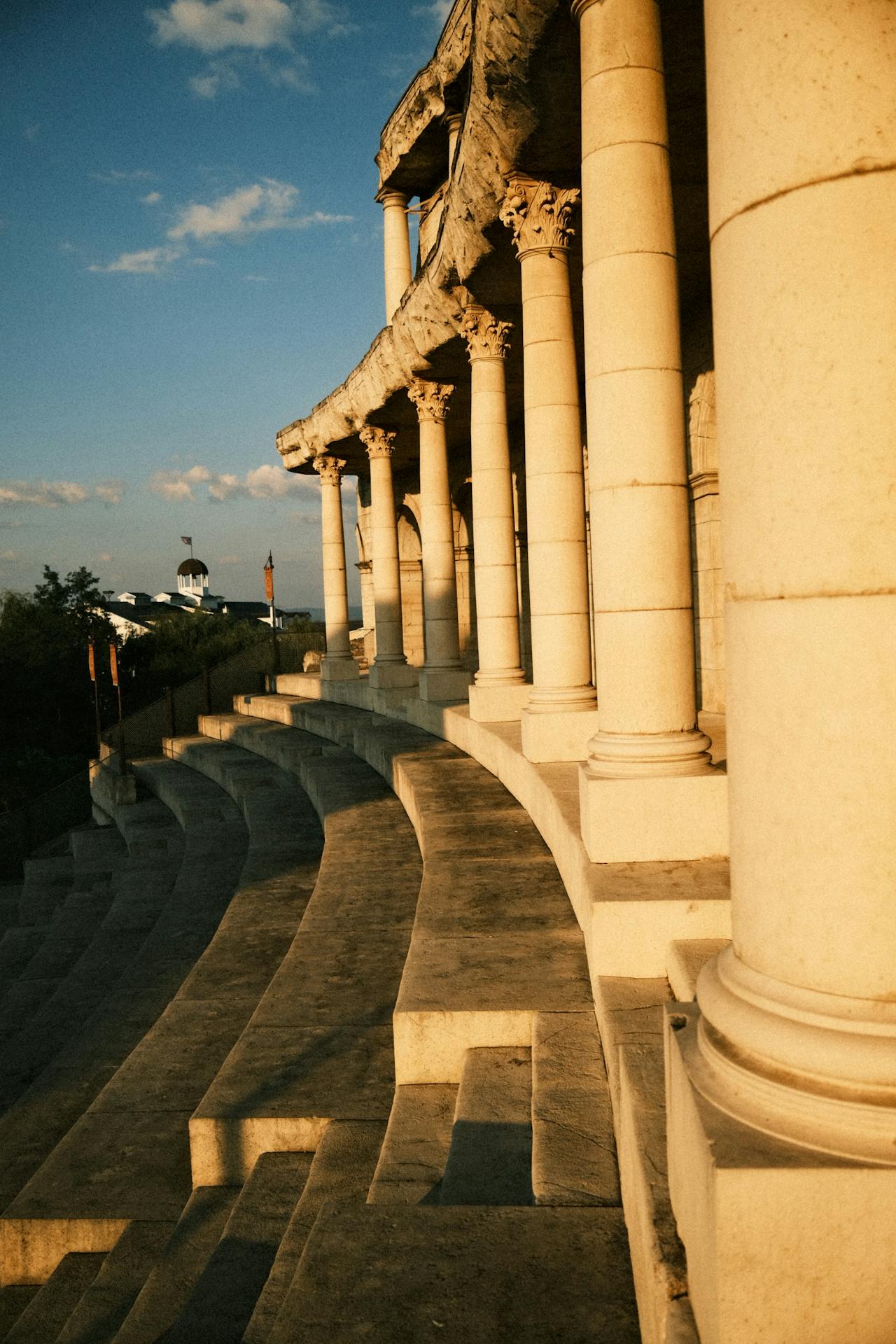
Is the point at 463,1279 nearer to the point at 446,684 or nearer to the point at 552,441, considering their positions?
the point at 552,441

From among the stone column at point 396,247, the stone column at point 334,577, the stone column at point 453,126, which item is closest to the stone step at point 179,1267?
the stone column at point 453,126

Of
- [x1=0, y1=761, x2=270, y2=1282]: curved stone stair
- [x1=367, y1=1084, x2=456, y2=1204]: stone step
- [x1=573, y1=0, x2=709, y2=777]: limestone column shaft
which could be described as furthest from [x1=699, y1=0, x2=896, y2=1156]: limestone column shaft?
[x1=0, y1=761, x2=270, y2=1282]: curved stone stair

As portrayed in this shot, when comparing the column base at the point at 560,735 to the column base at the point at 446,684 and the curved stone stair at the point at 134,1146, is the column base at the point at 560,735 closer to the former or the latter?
the curved stone stair at the point at 134,1146

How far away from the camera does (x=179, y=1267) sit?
6.14 meters

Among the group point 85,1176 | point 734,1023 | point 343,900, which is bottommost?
point 85,1176

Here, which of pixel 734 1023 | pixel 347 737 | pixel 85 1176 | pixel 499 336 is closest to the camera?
pixel 734 1023

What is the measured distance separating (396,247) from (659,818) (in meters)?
27.9

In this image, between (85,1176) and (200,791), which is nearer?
(85,1176)

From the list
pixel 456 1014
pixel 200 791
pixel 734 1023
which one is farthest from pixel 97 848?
pixel 734 1023

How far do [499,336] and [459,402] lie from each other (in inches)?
345

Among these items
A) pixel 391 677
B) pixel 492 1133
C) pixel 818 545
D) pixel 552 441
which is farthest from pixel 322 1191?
pixel 391 677

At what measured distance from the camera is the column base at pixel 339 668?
111ft

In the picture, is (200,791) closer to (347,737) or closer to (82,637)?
(347,737)

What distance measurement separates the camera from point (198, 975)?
10.7m
